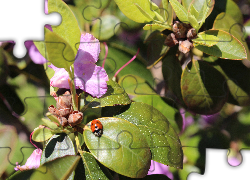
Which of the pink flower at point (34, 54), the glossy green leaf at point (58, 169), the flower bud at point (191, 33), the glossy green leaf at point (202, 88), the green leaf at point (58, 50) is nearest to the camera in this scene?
the green leaf at point (58, 50)

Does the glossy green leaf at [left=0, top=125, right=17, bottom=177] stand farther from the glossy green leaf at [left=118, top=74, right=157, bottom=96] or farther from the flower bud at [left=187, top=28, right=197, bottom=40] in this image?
the flower bud at [left=187, top=28, right=197, bottom=40]

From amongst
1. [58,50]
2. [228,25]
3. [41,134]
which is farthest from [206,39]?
[41,134]

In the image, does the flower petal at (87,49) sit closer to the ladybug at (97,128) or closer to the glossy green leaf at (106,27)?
the ladybug at (97,128)

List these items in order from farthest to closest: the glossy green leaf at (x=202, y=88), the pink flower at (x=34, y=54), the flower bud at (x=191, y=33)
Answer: the pink flower at (x=34, y=54), the glossy green leaf at (x=202, y=88), the flower bud at (x=191, y=33)

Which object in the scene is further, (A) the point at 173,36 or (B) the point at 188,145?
(B) the point at 188,145

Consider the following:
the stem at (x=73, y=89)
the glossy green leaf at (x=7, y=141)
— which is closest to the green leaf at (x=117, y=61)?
the stem at (x=73, y=89)

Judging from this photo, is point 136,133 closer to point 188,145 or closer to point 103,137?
point 103,137

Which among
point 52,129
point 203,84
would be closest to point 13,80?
point 52,129
